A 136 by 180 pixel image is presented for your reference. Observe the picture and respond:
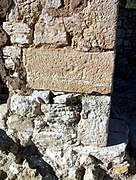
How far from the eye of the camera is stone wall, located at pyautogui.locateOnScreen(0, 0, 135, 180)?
2.38 metres

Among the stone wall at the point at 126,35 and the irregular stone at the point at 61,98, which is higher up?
the irregular stone at the point at 61,98

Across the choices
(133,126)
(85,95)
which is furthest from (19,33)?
(133,126)

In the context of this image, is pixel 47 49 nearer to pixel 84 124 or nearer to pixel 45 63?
pixel 45 63

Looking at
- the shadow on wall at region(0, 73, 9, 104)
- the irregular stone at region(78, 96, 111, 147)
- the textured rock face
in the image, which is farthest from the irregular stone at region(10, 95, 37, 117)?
the irregular stone at region(78, 96, 111, 147)

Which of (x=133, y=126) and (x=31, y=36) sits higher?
(x=31, y=36)

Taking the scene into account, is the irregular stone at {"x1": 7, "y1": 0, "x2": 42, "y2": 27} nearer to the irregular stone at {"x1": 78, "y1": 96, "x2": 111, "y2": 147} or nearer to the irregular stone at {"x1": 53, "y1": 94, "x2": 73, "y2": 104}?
the irregular stone at {"x1": 53, "y1": 94, "x2": 73, "y2": 104}

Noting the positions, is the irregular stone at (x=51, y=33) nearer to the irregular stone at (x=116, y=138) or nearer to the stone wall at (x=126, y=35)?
the irregular stone at (x=116, y=138)

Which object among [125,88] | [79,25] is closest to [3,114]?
[79,25]

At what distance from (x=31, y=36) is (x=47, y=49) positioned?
0.15 meters

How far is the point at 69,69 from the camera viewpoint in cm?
250

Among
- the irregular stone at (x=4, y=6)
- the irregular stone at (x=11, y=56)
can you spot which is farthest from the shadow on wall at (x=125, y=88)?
the irregular stone at (x=4, y=6)

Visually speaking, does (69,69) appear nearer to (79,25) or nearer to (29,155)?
(79,25)

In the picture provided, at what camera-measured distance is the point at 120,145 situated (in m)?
2.77

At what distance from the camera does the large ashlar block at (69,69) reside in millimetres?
2445
